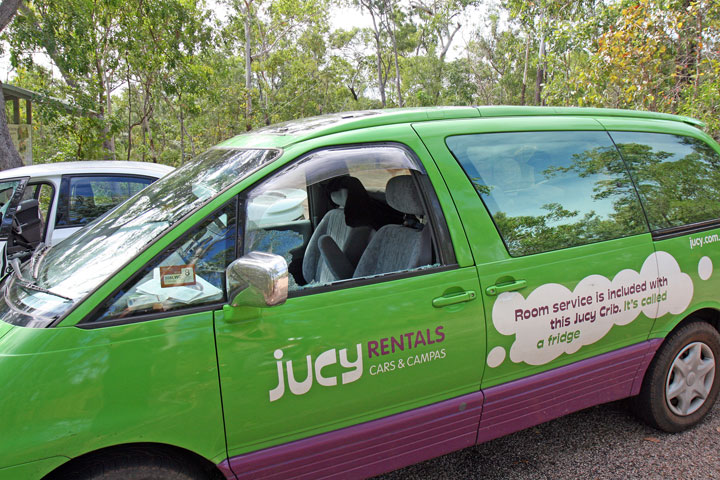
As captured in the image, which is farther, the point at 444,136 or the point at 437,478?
the point at 437,478

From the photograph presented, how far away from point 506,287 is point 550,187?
648 millimetres

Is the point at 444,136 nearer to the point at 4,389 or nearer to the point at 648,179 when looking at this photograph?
the point at 648,179

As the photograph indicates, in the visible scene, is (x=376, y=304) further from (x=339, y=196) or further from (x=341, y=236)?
(x=339, y=196)

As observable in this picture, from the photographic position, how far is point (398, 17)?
34.3 metres

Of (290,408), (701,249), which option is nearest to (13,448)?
(290,408)

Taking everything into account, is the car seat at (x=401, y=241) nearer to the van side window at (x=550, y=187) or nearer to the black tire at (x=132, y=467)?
the van side window at (x=550, y=187)

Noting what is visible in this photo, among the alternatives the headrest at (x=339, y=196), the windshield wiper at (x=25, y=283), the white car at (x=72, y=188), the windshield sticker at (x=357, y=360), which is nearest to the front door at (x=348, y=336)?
the windshield sticker at (x=357, y=360)

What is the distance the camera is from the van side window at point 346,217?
2.15 m

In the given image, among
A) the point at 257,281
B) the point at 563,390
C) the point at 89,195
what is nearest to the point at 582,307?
the point at 563,390

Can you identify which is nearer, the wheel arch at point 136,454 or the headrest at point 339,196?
Answer: the wheel arch at point 136,454

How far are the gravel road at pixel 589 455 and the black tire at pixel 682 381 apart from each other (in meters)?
0.11

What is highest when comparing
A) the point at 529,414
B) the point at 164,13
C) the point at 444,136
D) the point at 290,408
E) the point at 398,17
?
the point at 398,17

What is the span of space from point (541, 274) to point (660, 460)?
1.33 m

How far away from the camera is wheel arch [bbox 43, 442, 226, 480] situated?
1.68 metres
